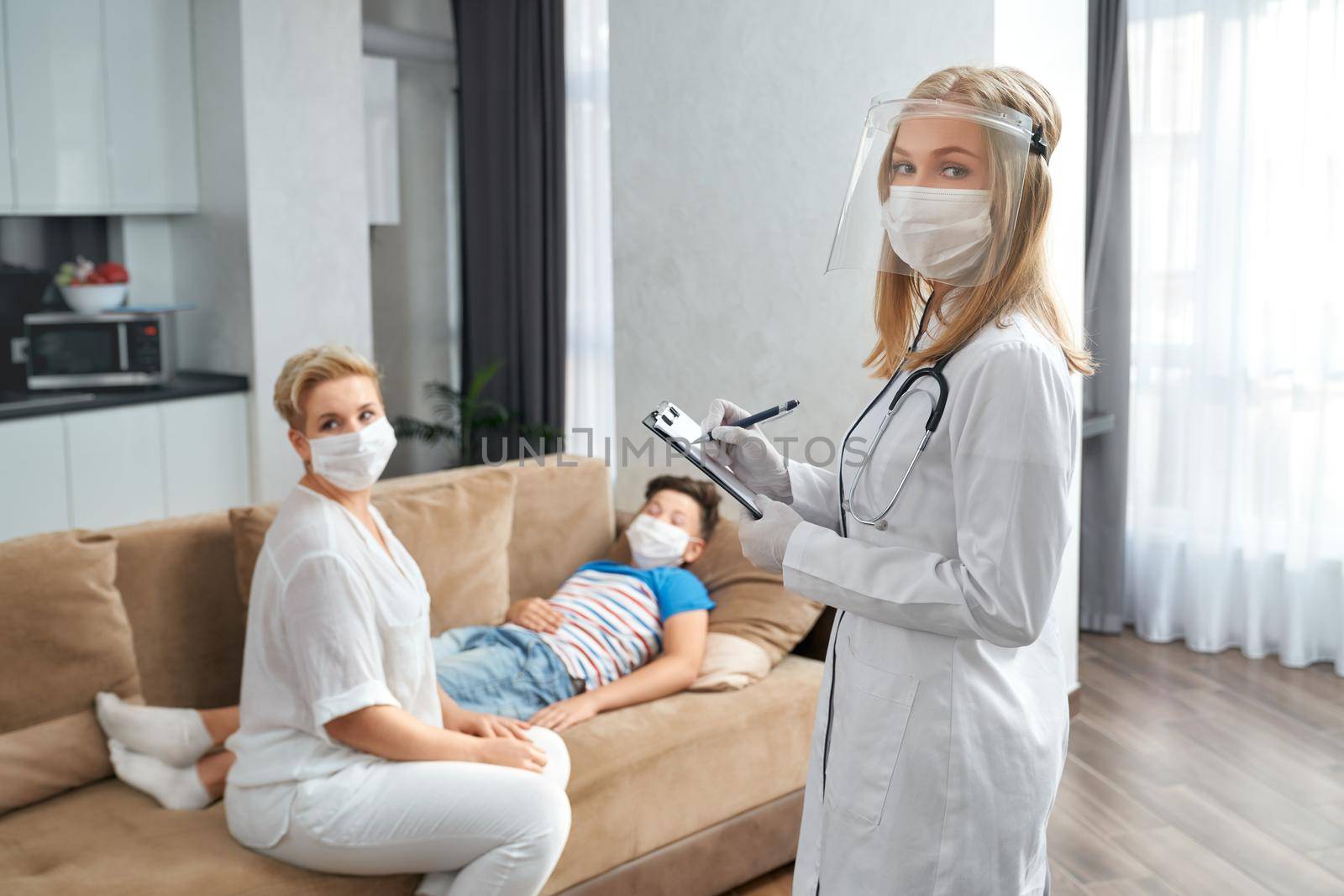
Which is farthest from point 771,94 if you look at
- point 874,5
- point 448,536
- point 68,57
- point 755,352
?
point 68,57

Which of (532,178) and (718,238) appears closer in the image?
(718,238)

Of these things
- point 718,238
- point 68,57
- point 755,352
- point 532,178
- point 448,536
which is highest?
point 68,57

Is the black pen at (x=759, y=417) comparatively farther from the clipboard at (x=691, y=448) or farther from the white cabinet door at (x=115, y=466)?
the white cabinet door at (x=115, y=466)

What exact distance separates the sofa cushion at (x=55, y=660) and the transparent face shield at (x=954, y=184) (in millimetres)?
1586

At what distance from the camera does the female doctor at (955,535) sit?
1219mm

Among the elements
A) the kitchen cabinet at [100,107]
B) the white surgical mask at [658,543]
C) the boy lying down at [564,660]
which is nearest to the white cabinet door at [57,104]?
the kitchen cabinet at [100,107]

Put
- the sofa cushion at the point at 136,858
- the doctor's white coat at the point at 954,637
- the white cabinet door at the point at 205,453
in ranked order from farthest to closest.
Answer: the white cabinet door at the point at 205,453, the sofa cushion at the point at 136,858, the doctor's white coat at the point at 954,637

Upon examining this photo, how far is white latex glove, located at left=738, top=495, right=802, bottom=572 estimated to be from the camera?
142cm

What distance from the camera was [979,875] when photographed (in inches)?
51.9

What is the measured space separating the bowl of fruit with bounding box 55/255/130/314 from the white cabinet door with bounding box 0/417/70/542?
1.96 feet

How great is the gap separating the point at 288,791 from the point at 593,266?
335 cm

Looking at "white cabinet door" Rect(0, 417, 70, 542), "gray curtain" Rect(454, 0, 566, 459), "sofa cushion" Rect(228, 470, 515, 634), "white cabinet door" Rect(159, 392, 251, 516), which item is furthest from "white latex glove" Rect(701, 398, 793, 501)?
"gray curtain" Rect(454, 0, 566, 459)

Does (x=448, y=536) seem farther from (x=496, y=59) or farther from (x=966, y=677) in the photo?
(x=496, y=59)

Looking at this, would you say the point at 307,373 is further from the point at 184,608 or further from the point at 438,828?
the point at 438,828
